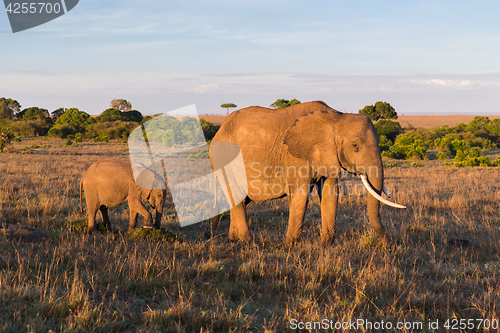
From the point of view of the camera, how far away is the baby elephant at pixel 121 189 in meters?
6.93

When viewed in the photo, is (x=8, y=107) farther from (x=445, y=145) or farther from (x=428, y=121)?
(x=428, y=121)

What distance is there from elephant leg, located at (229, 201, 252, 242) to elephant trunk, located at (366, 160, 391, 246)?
2245 millimetres

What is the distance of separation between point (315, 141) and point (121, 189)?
142 inches

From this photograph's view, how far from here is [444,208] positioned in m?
10.2

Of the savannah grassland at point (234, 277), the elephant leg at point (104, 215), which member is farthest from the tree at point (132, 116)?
the elephant leg at point (104, 215)

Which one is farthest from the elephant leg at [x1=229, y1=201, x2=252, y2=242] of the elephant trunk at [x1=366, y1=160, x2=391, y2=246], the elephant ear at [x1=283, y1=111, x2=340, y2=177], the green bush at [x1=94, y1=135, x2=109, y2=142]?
the green bush at [x1=94, y1=135, x2=109, y2=142]

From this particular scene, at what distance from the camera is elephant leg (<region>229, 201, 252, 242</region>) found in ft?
23.5

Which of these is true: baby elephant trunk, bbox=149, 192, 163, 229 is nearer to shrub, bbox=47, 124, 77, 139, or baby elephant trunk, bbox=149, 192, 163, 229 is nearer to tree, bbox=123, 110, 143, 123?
shrub, bbox=47, 124, 77, 139

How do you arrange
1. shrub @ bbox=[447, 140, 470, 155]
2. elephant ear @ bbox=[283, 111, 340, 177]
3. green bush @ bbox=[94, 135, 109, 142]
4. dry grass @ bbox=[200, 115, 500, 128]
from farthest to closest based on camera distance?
dry grass @ bbox=[200, 115, 500, 128], green bush @ bbox=[94, 135, 109, 142], shrub @ bbox=[447, 140, 470, 155], elephant ear @ bbox=[283, 111, 340, 177]

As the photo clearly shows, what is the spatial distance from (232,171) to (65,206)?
171 inches

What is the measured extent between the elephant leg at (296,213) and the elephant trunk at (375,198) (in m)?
1.09

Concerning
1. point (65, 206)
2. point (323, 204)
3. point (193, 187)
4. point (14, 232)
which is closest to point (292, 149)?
point (323, 204)

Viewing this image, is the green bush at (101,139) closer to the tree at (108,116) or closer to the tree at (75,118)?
the tree at (75,118)

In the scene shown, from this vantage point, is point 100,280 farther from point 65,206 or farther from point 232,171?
point 65,206
